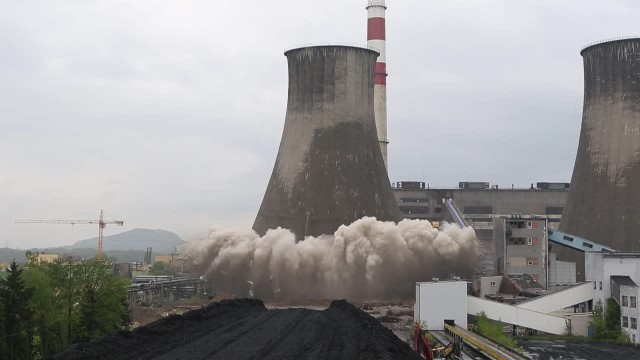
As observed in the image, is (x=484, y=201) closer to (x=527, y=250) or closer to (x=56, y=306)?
(x=527, y=250)

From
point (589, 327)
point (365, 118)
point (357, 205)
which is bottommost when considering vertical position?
point (589, 327)

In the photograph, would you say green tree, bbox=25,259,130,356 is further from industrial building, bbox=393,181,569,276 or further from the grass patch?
industrial building, bbox=393,181,569,276

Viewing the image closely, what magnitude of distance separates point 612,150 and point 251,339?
1772 inches

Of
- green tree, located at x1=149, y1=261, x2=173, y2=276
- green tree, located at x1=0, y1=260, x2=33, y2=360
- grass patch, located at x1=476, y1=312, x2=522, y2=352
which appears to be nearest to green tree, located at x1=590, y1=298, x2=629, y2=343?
grass patch, located at x1=476, y1=312, x2=522, y2=352

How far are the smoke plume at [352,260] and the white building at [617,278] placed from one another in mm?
15325

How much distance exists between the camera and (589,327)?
51875 millimetres

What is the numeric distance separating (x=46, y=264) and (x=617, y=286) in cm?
3440

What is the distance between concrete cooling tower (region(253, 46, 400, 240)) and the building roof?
73.6ft

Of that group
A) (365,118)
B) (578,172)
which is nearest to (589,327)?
(578,172)

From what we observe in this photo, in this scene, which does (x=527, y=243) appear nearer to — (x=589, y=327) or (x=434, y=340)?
(x=589, y=327)

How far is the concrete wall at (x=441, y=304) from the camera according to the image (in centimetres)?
4572

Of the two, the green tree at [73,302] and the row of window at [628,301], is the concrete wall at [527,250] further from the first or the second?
the green tree at [73,302]

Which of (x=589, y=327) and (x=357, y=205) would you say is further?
(x=357, y=205)

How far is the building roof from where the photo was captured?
51.0 metres
